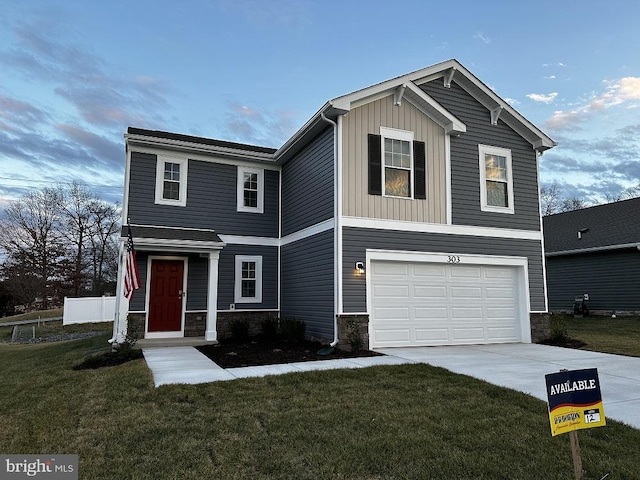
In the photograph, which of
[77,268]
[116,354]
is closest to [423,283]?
[116,354]

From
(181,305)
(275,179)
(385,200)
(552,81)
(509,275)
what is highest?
(552,81)

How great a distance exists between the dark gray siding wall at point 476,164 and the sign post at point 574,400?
319 inches

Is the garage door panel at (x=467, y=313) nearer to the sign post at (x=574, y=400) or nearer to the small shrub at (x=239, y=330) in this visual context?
the small shrub at (x=239, y=330)

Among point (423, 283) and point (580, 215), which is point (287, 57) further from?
point (580, 215)

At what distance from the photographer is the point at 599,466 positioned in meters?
3.38

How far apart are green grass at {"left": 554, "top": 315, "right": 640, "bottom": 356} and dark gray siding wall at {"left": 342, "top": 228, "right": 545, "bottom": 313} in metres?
1.58

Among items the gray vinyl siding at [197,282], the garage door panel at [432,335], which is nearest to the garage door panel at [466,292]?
the garage door panel at [432,335]

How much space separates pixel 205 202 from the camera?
12234 millimetres

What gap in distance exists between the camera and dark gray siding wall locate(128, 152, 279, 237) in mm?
11516

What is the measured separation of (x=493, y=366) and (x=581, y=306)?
1324cm

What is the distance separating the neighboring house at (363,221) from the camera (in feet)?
32.3

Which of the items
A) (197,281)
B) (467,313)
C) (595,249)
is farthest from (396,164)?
(595,249)

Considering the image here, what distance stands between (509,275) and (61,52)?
15.8 m

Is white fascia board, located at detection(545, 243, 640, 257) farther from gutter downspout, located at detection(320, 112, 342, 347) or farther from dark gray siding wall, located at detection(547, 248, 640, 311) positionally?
gutter downspout, located at detection(320, 112, 342, 347)
